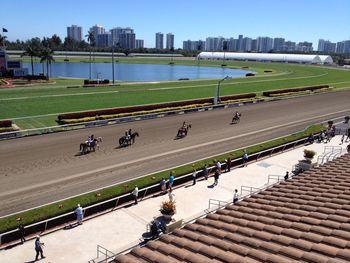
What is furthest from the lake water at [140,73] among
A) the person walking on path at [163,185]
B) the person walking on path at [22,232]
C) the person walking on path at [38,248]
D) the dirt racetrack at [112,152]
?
the person walking on path at [38,248]

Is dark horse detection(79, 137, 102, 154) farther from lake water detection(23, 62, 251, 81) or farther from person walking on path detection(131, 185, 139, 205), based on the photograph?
lake water detection(23, 62, 251, 81)

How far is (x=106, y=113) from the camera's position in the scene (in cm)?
3778

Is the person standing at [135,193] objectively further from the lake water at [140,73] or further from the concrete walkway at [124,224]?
the lake water at [140,73]

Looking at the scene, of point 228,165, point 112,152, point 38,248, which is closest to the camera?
point 38,248

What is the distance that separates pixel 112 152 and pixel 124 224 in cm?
1061

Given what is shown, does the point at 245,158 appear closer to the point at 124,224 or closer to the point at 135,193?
the point at 135,193

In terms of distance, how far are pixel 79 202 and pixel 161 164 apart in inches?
307

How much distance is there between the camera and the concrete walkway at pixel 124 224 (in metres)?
13.4

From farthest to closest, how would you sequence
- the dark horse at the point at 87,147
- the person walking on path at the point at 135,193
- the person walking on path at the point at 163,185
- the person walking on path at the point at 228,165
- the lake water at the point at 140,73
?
the lake water at the point at 140,73, the dark horse at the point at 87,147, the person walking on path at the point at 228,165, the person walking on path at the point at 163,185, the person walking on path at the point at 135,193

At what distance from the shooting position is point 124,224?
52.1 feet

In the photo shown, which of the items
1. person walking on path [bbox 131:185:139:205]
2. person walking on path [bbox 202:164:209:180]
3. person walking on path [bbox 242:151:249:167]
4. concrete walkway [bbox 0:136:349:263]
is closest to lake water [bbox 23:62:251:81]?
person walking on path [bbox 242:151:249:167]

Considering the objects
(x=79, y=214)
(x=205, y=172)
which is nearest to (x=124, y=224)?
(x=79, y=214)

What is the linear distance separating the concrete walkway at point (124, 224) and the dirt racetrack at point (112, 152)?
10.7ft

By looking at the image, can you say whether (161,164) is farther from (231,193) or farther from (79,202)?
(79,202)
